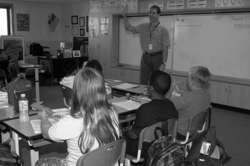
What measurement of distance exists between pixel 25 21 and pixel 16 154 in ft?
25.6

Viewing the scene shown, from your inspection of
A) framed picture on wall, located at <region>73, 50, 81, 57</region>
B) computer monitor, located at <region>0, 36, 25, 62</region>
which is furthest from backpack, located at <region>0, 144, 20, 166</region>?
framed picture on wall, located at <region>73, 50, 81, 57</region>

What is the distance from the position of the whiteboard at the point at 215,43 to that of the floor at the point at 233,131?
0.78 m

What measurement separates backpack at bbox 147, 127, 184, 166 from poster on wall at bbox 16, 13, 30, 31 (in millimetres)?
8190

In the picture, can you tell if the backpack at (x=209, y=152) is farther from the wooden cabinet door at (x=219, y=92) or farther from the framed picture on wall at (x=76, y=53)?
the framed picture on wall at (x=76, y=53)

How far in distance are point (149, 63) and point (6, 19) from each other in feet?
21.5

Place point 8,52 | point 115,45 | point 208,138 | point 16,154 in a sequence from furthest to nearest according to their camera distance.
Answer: point 115,45 < point 8,52 < point 208,138 < point 16,154

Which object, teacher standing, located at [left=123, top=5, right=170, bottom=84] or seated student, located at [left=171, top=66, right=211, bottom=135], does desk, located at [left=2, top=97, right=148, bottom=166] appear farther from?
teacher standing, located at [left=123, top=5, right=170, bottom=84]

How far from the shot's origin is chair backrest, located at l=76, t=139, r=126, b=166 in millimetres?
1344

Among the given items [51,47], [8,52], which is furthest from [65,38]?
[8,52]

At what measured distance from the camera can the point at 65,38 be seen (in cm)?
998

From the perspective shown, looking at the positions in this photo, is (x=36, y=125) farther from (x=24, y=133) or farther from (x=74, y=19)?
(x=74, y=19)

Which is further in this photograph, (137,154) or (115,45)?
(115,45)

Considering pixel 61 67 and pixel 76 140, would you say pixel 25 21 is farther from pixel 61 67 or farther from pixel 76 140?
pixel 76 140

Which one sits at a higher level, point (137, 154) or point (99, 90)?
point (99, 90)
